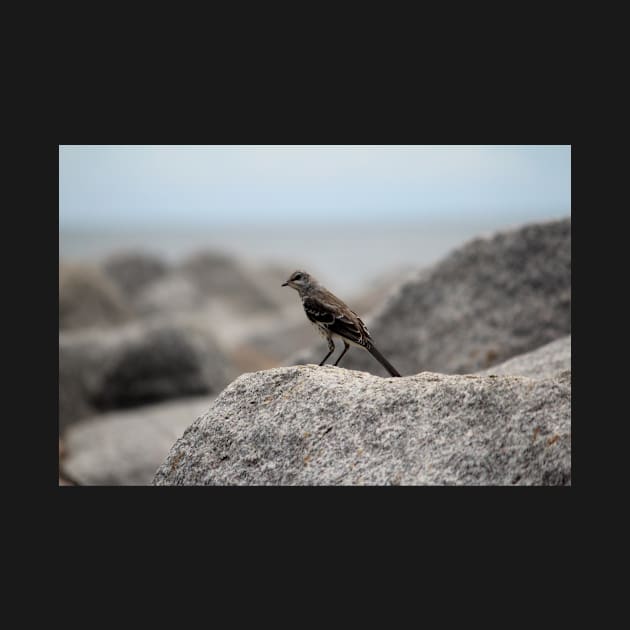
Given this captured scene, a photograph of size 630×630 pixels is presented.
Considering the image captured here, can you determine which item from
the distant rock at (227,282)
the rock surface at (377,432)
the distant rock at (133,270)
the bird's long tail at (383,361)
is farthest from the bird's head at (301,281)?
the distant rock at (133,270)

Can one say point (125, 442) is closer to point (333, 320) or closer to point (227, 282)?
point (333, 320)

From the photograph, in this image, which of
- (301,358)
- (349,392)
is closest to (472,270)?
(301,358)

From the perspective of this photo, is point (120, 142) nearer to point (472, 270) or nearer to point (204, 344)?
point (472, 270)

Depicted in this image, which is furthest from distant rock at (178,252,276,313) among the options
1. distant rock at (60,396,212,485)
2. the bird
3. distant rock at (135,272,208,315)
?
the bird

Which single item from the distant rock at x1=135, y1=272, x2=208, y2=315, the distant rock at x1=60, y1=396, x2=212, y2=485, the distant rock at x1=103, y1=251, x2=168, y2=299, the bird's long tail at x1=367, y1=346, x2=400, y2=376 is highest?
the distant rock at x1=103, y1=251, x2=168, y2=299

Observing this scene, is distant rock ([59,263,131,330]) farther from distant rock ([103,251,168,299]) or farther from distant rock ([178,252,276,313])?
distant rock ([178,252,276,313])
